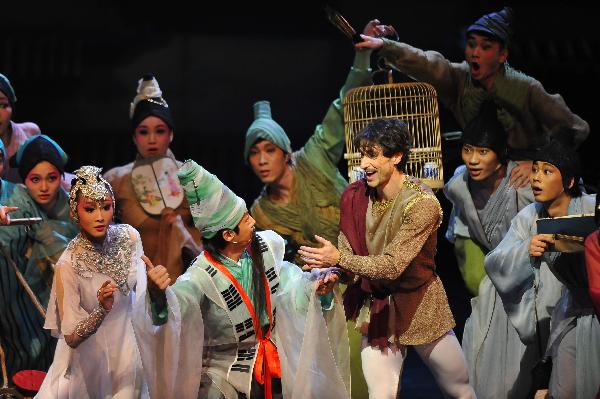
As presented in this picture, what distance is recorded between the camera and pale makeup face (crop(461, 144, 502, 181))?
22.1 ft

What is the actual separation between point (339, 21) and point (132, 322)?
1911 millimetres

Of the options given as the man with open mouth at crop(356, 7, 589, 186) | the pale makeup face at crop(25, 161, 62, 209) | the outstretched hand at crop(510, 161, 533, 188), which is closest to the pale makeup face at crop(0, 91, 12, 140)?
the pale makeup face at crop(25, 161, 62, 209)

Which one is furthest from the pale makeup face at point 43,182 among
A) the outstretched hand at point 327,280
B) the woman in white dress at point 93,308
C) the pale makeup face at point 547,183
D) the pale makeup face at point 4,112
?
the pale makeup face at point 547,183

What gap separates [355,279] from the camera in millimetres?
5762

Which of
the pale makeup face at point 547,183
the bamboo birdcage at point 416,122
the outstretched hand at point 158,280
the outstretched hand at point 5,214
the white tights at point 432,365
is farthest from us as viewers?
the bamboo birdcage at point 416,122

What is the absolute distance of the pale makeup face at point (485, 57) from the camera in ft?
22.6

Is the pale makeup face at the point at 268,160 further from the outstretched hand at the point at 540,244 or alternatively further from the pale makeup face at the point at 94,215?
the outstretched hand at the point at 540,244

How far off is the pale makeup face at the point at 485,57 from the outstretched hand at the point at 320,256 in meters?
1.96

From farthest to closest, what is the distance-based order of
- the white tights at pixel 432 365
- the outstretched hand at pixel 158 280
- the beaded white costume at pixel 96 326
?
the beaded white costume at pixel 96 326 → the white tights at pixel 432 365 → the outstretched hand at pixel 158 280

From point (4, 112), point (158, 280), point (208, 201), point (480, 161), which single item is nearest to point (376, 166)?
point (208, 201)

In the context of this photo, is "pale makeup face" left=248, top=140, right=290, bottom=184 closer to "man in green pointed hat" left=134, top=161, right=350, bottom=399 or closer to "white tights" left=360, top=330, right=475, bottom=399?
"man in green pointed hat" left=134, top=161, right=350, bottom=399

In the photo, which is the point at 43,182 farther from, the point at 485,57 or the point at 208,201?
the point at 485,57

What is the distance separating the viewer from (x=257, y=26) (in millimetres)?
9383

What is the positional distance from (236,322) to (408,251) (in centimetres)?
82
